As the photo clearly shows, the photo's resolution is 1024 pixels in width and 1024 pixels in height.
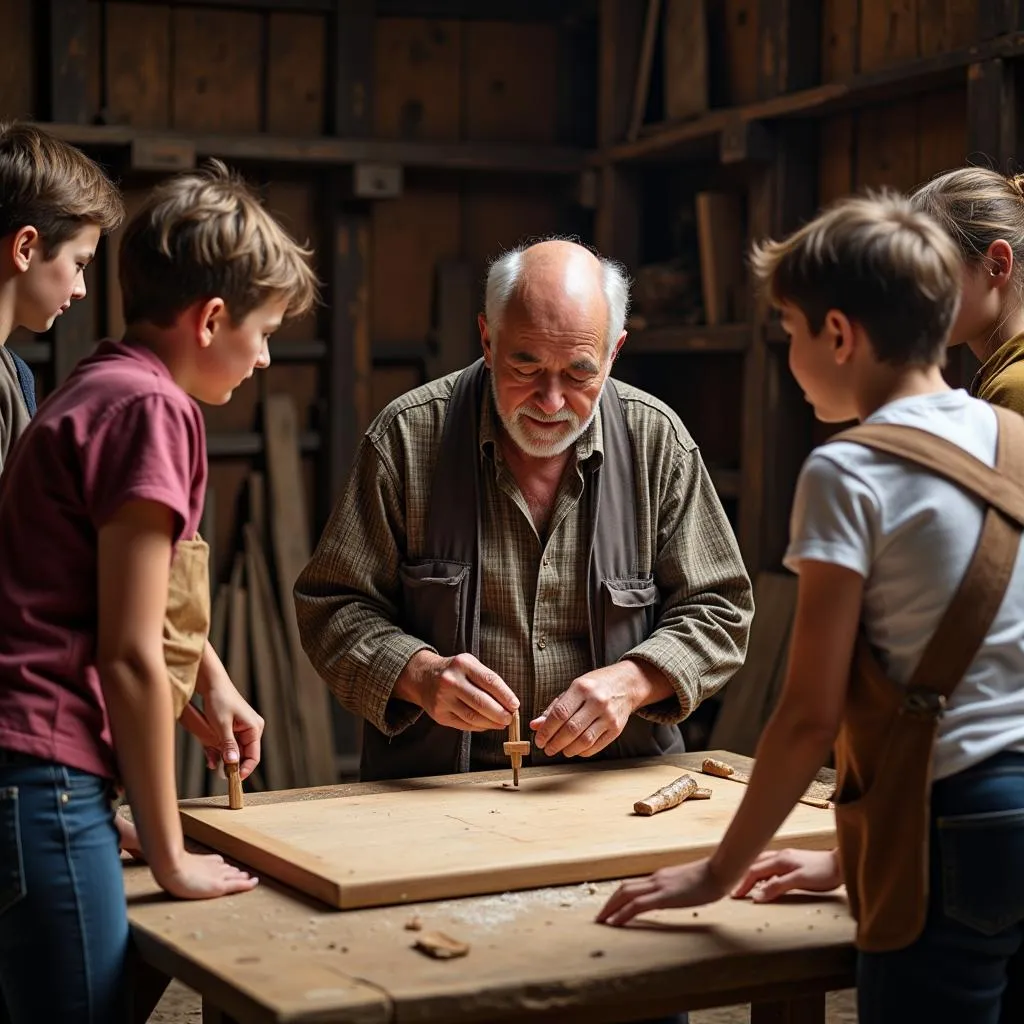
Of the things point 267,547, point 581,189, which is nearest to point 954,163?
point 581,189

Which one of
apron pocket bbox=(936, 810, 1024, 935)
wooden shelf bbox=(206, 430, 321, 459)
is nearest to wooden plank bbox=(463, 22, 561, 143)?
wooden shelf bbox=(206, 430, 321, 459)

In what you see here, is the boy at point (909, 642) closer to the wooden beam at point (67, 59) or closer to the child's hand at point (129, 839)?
the child's hand at point (129, 839)

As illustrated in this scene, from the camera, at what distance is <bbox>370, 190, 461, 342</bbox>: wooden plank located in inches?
269

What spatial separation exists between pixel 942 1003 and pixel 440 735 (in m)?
1.49

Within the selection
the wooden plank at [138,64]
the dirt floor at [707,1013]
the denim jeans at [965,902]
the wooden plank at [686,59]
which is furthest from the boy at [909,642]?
the wooden plank at [138,64]

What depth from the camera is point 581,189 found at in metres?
6.71

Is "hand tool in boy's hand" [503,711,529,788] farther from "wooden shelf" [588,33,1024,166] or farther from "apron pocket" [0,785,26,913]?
"wooden shelf" [588,33,1024,166]

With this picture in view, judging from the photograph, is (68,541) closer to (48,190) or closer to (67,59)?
(48,190)

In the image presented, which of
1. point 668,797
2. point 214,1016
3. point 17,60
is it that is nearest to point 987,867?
point 668,797

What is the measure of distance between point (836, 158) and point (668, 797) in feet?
11.3

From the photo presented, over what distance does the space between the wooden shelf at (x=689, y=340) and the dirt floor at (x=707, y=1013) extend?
233 cm

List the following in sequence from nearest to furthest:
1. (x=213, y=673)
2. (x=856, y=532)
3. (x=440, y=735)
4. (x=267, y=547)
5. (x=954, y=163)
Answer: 1. (x=856, y=532)
2. (x=213, y=673)
3. (x=440, y=735)
4. (x=954, y=163)
5. (x=267, y=547)

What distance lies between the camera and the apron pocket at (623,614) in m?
3.31

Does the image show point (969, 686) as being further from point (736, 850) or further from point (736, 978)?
point (736, 978)
